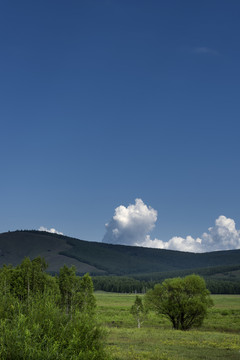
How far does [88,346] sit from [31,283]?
190 feet

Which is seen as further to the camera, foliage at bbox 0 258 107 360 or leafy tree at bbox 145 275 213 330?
leafy tree at bbox 145 275 213 330

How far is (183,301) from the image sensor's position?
77312mm

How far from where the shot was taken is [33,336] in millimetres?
17719

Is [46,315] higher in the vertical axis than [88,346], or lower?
higher

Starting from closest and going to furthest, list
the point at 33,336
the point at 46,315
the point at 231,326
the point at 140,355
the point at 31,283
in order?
the point at 33,336 < the point at 46,315 < the point at 140,355 < the point at 31,283 < the point at 231,326

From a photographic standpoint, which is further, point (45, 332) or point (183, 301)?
point (183, 301)

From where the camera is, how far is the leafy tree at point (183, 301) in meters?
77.4

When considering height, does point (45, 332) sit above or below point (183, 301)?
above

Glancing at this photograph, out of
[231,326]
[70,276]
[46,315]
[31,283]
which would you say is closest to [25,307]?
[46,315]

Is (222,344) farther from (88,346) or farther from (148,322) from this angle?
(148,322)

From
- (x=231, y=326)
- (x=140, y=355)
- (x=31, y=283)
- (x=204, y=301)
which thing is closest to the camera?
(x=140, y=355)

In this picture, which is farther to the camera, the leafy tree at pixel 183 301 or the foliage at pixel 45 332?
the leafy tree at pixel 183 301

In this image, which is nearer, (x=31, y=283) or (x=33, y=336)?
(x=33, y=336)

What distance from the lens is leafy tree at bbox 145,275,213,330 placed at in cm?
7738
